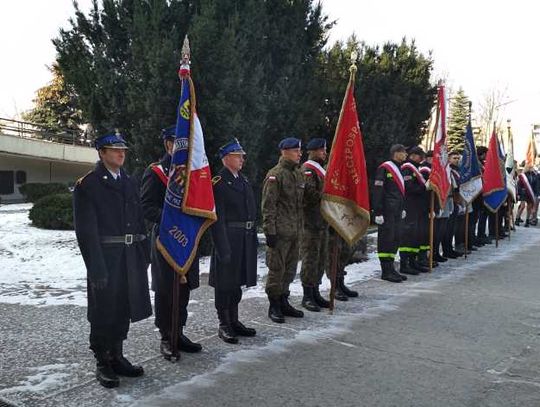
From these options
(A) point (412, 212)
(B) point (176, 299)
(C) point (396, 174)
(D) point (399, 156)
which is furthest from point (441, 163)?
(B) point (176, 299)

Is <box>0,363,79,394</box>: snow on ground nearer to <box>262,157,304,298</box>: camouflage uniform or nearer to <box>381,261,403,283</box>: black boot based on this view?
<box>262,157,304,298</box>: camouflage uniform

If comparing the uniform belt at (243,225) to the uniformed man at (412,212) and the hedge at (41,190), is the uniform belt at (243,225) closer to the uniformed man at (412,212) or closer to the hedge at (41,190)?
the uniformed man at (412,212)

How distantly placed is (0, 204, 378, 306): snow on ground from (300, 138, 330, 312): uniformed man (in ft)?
2.52

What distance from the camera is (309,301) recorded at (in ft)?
21.4

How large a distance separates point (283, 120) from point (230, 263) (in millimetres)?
6006

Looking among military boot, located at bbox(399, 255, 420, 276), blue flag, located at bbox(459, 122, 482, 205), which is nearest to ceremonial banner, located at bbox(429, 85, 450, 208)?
military boot, located at bbox(399, 255, 420, 276)

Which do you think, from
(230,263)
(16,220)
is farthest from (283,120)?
(16,220)

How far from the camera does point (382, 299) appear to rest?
23.4 feet

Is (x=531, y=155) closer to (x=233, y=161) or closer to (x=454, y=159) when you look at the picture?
(x=454, y=159)

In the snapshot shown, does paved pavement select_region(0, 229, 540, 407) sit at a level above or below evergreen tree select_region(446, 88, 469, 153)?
below

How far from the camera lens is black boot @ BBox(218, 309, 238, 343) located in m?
5.14

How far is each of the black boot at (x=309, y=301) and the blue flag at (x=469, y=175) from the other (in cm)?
532

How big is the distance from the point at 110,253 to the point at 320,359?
1987 millimetres

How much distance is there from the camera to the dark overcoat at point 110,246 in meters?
3.91
